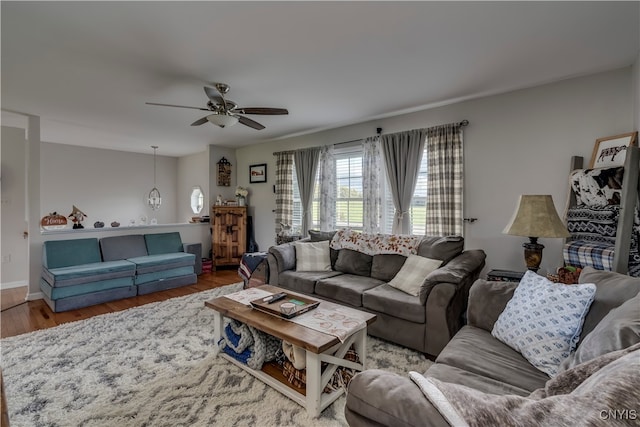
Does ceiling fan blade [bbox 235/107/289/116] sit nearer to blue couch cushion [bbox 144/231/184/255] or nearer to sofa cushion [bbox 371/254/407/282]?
sofa cushion [bbox 371/254/407/282]

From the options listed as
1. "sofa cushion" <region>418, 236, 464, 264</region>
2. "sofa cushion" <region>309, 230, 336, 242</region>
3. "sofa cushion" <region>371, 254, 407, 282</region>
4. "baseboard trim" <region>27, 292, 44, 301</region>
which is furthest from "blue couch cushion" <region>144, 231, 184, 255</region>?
"sofa cushion" <region>418, 236, 464, 264</region>

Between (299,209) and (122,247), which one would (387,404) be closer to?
Result: (299,209)

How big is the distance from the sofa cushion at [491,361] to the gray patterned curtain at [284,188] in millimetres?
3814

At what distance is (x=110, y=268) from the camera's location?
3.81m

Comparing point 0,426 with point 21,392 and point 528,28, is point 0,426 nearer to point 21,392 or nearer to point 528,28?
point 21,392

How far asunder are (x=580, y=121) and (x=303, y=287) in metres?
3.23

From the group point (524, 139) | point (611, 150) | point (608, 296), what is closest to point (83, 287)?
point (608, 296)

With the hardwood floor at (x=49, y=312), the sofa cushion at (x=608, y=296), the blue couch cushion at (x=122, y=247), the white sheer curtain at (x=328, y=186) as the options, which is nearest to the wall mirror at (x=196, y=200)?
the blue couch cushion at (x=122, y=247)

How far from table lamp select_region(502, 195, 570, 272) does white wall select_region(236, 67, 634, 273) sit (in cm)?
63

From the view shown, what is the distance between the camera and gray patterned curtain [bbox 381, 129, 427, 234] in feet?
12.2

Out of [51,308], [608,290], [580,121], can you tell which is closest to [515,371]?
[608,290]

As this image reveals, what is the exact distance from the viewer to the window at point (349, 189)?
174 inches

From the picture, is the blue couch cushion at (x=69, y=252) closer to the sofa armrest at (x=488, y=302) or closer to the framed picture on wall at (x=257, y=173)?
the framed picture on wall at (x=257, y=173)

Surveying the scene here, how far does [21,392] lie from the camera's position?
1974mm
